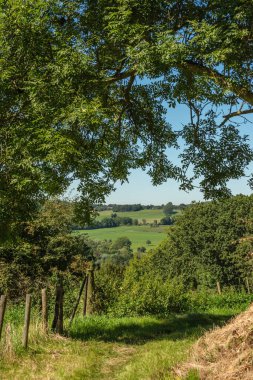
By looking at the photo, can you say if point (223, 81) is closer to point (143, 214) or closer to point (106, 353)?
point (106, 353)

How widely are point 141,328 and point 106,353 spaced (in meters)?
3.39

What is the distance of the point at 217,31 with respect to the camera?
8.45 m

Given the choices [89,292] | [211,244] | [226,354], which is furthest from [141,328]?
[211,244]

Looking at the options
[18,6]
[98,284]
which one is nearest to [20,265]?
[98,284]

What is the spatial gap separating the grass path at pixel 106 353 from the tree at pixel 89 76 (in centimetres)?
396

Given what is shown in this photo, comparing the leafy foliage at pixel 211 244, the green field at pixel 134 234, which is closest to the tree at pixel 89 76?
the leafy foliage at pixel 211 244

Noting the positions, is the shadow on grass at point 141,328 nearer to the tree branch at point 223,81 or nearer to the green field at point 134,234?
the tree branch at point 223,81

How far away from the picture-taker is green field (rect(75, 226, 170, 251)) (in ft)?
389

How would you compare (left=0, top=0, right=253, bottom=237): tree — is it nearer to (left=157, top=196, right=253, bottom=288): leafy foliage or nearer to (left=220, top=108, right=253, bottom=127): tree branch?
(left=220, top=108, right=253, bottom=127): tree branch

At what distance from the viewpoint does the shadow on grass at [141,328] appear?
11.5 meters

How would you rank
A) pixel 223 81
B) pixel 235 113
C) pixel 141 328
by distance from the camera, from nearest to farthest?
pixel 223 81 → pixel 235 113 → pixel 141 328

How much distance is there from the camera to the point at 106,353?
9820 mm

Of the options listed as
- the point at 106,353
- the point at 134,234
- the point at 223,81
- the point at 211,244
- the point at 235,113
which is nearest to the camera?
the point at 223,81

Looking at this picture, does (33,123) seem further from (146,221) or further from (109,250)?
(146,221)
